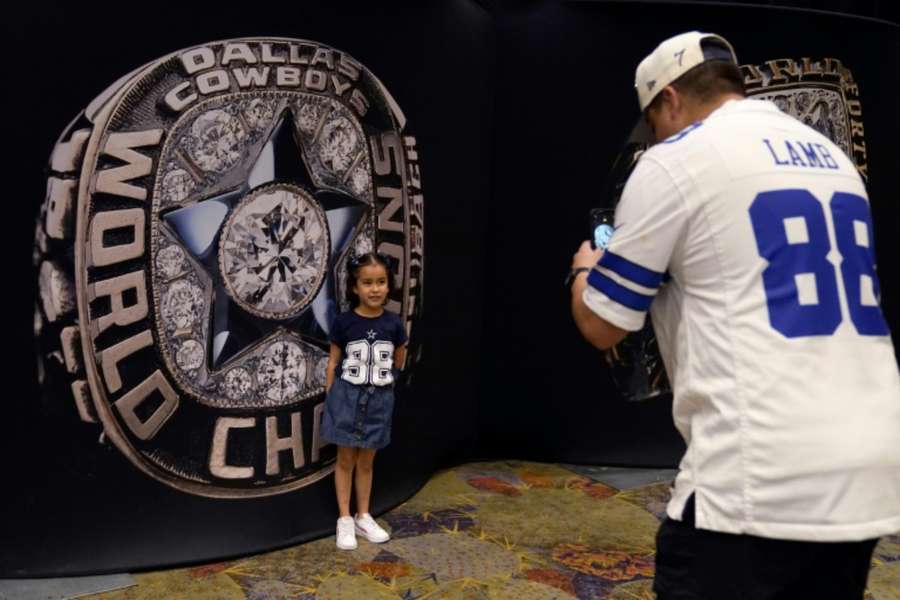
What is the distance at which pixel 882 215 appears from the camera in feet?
18.9

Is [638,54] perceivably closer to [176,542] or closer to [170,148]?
[170,148]

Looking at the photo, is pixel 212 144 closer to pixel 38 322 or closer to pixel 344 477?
pixel 38 322

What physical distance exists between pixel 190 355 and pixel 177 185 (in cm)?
67

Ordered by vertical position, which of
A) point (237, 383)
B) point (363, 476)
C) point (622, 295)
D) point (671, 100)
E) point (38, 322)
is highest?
point (671, 100)

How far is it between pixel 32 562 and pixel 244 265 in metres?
1.37

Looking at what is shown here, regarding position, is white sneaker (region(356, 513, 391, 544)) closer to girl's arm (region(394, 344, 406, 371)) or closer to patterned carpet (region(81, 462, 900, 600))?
patterned carpet (region(81, 462, 900, 600))

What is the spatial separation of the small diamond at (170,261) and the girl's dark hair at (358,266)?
736 mm

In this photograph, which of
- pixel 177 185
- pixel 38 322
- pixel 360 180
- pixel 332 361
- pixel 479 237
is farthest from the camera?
pixel 479 237

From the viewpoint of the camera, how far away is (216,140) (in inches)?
146

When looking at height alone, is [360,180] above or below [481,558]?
above

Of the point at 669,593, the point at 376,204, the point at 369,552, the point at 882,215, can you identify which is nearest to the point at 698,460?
the point at 669,593

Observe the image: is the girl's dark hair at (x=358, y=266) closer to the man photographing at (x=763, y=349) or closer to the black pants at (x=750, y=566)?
the man photographing at (x=763, y=349)

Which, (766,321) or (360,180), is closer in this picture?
(766,321)

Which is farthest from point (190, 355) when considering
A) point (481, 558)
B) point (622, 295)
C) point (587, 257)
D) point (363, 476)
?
point (622, 295)
